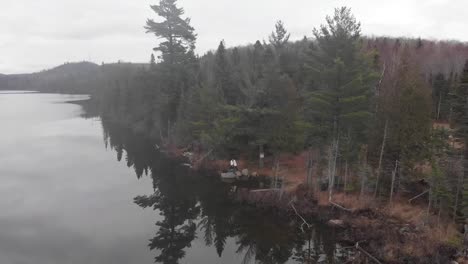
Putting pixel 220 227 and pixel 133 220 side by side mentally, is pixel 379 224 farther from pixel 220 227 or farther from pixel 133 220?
pixel 133 220

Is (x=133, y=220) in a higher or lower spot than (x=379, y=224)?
lower

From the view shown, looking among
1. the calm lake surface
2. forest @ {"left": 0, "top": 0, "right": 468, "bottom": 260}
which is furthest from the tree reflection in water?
forest @ {"left": 0, "top": 0, "right": 468, "bottom": 260}

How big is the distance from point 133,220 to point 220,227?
7202 millimetres

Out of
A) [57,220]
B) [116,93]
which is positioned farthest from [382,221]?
[116,93]

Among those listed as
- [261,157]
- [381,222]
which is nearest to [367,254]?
[381,222]

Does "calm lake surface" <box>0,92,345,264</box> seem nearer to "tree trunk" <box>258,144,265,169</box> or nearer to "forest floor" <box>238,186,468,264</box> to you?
"forest floor" <box>238,186,468,264</box>

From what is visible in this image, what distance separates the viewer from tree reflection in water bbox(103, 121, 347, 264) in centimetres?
2397

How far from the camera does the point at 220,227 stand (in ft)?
94.1

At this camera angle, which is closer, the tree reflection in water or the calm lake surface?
the calm lake surface

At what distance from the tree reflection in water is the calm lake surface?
0.07m

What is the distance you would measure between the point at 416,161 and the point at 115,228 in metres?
23.1

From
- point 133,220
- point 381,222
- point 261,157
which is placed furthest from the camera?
point 261,157

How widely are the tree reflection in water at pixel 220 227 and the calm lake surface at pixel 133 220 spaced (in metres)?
0.07

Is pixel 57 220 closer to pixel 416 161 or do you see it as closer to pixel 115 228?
pixel 115 228
